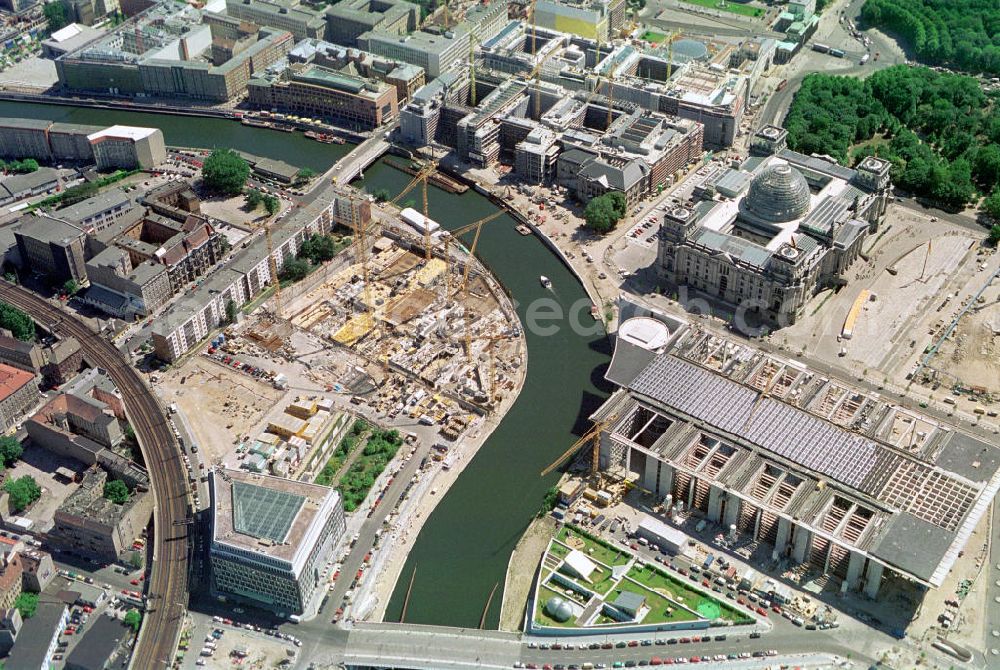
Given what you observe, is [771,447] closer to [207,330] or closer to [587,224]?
[587,224]

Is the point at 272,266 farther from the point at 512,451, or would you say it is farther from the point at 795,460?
the point at 795,460

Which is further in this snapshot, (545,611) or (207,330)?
(207,330)

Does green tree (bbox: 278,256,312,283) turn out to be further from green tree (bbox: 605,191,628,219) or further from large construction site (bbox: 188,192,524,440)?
green tree (bbox: 605,191,628,219)

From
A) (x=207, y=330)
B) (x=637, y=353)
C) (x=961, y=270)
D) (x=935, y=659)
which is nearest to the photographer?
(x=935, y=659)

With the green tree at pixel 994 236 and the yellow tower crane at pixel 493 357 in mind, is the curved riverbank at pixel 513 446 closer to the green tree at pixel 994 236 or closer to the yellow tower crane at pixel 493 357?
the yellow tower crane at pixel 493 357

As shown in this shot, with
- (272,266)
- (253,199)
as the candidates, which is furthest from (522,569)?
(253,199)

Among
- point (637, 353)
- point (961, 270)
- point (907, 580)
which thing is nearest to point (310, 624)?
point (637, 353)
